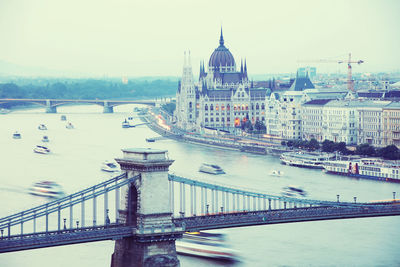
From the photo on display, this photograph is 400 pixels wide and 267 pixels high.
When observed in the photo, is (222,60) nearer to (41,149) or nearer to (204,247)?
(41,149)

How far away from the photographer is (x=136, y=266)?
48.8 feet

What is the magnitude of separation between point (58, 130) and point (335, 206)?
103 feet

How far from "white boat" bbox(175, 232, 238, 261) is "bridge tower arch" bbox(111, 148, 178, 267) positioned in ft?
10.3

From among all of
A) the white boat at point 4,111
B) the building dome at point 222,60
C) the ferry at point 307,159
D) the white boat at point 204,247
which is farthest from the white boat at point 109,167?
the white boat at point 4,111

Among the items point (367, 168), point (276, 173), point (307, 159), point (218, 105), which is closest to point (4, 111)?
point (218, 105)

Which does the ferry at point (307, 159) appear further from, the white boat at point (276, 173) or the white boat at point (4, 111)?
the white boat at point (4, 111)

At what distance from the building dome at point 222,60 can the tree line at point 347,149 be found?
72.1ft

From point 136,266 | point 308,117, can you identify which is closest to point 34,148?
point 308,117

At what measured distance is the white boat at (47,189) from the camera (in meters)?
25.0

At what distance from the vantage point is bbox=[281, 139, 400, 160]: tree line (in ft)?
113

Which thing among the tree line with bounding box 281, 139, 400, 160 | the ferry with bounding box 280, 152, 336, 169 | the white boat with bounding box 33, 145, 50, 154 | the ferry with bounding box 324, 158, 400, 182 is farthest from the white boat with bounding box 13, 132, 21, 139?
the ferry with bounding box 324, 158, 400, 182

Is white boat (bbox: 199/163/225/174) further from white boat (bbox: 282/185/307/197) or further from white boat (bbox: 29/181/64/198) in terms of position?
white boat (bbox: 29/181/64/198)

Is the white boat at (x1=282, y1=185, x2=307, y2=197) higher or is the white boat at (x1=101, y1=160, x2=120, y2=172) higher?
the white boat at (x1=101, y1=160, x2=120, y2=172)

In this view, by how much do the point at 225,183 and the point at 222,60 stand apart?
3408cm
